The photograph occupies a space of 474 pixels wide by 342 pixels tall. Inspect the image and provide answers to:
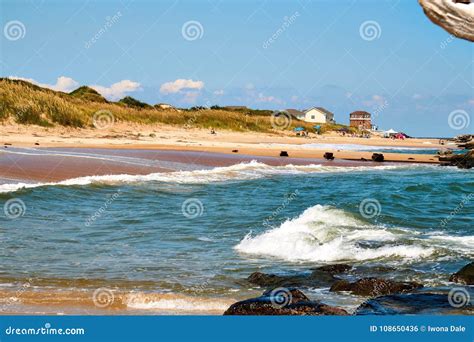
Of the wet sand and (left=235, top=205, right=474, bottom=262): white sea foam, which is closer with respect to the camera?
(left=235, top=205, right=474, bottom=262): white sea foam

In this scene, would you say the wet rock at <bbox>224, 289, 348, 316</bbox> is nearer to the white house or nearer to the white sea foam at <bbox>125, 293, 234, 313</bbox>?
the white sea foam at <bbox>125, 293, 234, 313</bbox>

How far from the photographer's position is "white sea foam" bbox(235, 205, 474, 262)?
1322 centimetres

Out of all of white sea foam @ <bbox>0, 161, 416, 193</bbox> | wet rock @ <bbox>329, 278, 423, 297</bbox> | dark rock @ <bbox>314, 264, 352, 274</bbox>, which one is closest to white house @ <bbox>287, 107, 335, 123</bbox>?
white sea foam @ <bbox>0, 161, 416, 193</bbox>

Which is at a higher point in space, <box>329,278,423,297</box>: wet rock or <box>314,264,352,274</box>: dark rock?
<box>314,264,352,274</box>: dark rock

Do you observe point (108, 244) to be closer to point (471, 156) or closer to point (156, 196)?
point (156, 196)

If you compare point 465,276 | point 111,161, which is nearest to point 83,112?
point 111,161

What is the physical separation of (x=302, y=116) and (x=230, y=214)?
115m

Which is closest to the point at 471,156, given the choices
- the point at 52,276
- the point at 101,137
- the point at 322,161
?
the point at 322,161

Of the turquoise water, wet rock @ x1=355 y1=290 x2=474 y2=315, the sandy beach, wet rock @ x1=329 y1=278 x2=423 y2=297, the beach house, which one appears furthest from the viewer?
the beach house

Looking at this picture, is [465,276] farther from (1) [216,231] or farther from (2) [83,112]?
(2) [83,112]

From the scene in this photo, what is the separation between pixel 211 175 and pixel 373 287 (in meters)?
19.1

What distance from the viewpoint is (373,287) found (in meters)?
10.1

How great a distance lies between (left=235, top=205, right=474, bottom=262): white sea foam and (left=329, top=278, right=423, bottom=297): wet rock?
268cm

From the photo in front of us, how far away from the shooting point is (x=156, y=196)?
21391 millimetres
